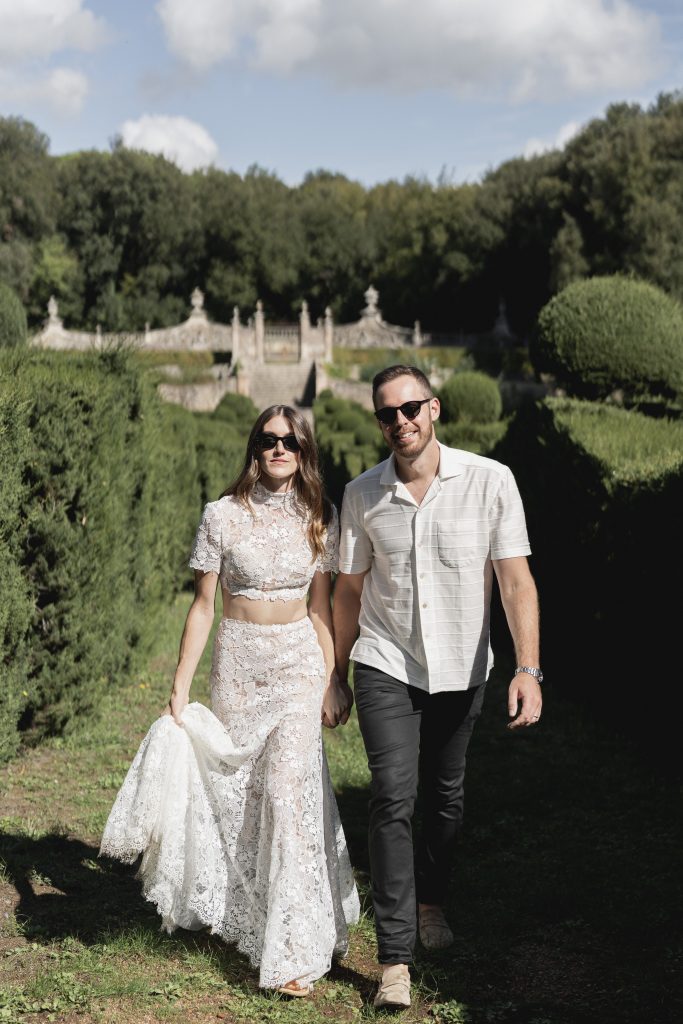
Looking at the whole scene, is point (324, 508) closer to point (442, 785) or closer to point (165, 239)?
point (442, 785)

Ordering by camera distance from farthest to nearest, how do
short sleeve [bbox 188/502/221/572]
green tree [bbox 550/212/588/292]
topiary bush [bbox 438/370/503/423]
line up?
green tree [bbox 550/212/588/292], topiary bush [bbox 438/370/503/423], short sleeve [bbox 188/502/221/572]

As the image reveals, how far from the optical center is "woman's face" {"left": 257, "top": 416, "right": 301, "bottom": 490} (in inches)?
165

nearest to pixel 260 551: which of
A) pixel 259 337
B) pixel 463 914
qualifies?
pixel 463 914

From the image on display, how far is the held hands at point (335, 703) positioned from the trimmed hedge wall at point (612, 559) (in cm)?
266

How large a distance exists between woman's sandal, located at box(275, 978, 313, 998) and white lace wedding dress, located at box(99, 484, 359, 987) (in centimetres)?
5

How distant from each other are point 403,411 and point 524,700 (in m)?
1.09

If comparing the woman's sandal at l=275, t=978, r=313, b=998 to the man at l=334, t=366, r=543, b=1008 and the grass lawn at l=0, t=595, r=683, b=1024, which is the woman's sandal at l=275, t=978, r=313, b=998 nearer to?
the grass lawn at l=0, t=595, r=683, b=1024

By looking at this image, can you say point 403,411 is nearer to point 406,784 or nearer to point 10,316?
point 406,784

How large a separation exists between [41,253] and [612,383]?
1960 inches

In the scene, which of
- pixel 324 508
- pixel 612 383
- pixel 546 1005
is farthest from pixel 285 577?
pixel 612 383

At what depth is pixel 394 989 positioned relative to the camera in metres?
3.65

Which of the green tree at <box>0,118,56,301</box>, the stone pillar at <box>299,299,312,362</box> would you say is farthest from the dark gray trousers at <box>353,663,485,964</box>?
the green tree at <box>0,118,56,301</box>

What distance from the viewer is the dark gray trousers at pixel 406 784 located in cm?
374

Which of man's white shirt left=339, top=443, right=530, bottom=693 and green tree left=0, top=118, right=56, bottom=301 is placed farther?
green tree left=0, top=118, right=56, bottom=301
